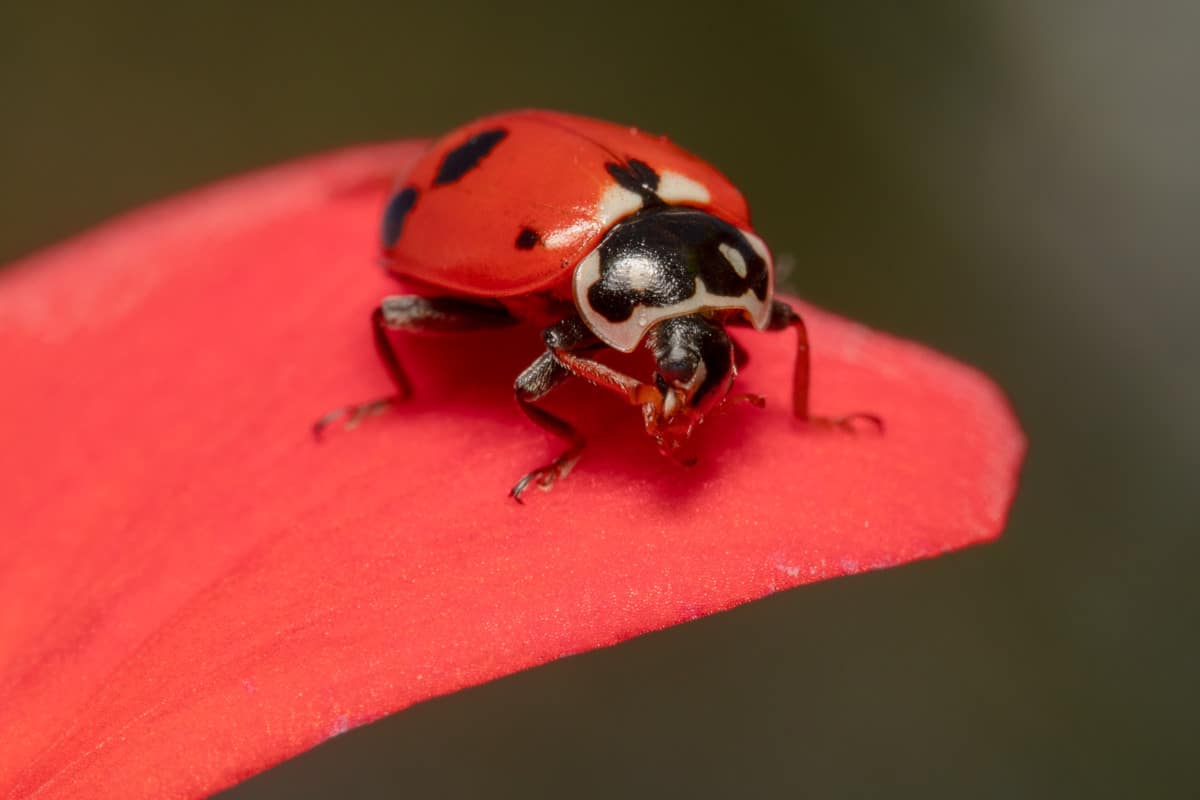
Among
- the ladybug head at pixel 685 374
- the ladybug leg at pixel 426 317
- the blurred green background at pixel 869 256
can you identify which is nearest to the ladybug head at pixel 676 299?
the ladybug head at pixel 685 374

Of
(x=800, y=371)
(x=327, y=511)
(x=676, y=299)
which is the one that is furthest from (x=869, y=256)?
(x=327, y=511)

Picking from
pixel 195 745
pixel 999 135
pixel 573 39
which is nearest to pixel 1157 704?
pixel 999 135

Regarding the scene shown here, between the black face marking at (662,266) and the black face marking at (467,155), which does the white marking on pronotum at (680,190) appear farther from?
the black face marking at (467,155)

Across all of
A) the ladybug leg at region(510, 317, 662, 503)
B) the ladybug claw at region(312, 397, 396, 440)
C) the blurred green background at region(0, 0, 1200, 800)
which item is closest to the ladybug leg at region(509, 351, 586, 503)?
the ladybug leg at region(510, 317, 662, 503)

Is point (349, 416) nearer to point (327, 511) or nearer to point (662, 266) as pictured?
point (327, 511)

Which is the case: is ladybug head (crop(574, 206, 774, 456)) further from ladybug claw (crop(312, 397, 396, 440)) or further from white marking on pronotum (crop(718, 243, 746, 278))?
ladybug claw (crop(312, 397, 396, 440))

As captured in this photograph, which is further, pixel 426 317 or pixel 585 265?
pixel 426 317
